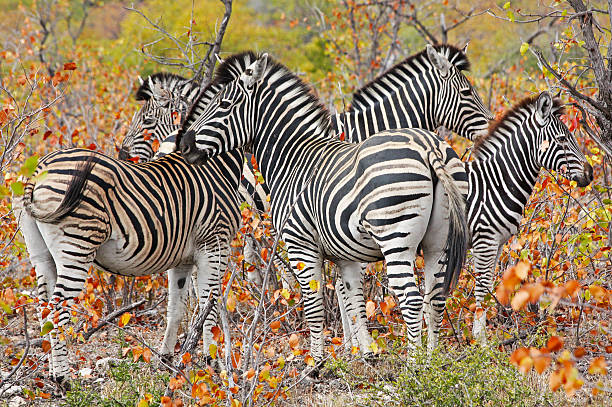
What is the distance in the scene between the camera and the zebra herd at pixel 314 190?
4.77 m

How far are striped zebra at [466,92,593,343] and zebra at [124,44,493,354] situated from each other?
0.58 metres

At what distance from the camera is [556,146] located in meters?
6.20

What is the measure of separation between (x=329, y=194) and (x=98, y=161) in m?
1.91

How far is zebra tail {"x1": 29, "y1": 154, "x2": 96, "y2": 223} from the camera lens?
4.83 meters

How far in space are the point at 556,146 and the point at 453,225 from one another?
217 cm

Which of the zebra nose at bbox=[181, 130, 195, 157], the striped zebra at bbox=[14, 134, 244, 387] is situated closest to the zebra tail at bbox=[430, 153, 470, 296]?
the striped zebra at bbox=[14, 134, 244, 387]

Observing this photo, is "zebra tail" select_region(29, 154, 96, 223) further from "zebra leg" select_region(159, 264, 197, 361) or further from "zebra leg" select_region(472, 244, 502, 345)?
"zebra leg" select_region(472, 244, 502, 345)

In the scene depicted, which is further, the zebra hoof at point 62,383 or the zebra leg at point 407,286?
the zebra hoof at point 62,383

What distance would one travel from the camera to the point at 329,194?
16.8ft

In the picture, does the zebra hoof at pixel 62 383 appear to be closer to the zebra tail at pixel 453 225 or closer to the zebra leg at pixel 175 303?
the zebra leg at pixel 175 303

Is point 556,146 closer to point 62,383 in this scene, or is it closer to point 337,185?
point 337,185

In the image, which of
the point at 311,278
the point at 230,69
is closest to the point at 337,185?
the point at 311,278

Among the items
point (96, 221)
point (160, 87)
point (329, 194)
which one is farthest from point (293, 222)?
point (160, 87)

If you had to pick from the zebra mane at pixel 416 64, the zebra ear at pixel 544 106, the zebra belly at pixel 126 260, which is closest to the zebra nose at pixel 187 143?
the zebra belly at pixel 126 260
